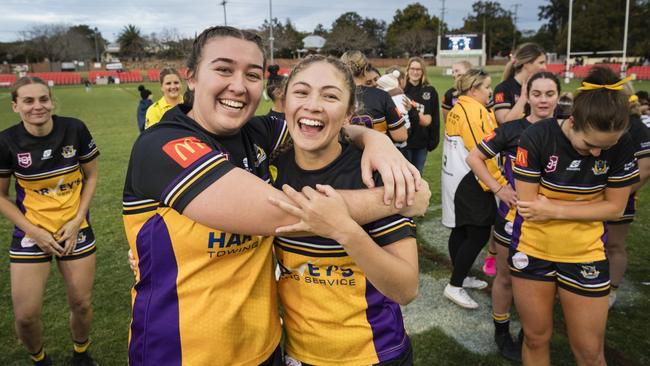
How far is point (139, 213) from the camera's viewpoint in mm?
1800

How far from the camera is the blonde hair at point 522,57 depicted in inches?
192

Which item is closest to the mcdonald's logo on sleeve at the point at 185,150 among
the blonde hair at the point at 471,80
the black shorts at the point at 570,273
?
the black shorts at the point at 570,273

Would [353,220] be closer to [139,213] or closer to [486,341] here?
[139,213]

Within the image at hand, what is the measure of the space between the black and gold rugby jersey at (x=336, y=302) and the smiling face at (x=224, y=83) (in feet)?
1.45

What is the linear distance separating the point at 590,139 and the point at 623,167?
356 millimetres

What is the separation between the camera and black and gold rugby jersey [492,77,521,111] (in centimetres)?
494

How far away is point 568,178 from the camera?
280 cm

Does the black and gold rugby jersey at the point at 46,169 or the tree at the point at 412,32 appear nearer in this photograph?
the black and gold rugby jersey at the point at 46,169

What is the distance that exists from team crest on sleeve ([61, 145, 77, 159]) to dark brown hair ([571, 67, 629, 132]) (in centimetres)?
368

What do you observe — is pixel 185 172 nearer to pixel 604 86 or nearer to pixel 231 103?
pixel 231 103

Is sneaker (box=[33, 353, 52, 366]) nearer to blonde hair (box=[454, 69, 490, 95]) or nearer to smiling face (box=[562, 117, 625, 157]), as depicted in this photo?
smiling face (box=[562, 117, 625, 157])


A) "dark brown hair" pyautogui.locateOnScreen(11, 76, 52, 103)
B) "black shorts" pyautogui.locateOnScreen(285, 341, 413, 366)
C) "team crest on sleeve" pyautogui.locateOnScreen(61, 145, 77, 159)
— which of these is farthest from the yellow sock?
"black shorts" pyautogui.locateOnScreen(285, 341, 413, 366)

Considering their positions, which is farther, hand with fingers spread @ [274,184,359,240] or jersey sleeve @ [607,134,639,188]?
jersey sleeve @ [607,134,639,188]

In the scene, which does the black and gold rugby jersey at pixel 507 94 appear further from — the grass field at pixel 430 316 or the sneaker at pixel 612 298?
Result: the sneaker at pixel 612 298
